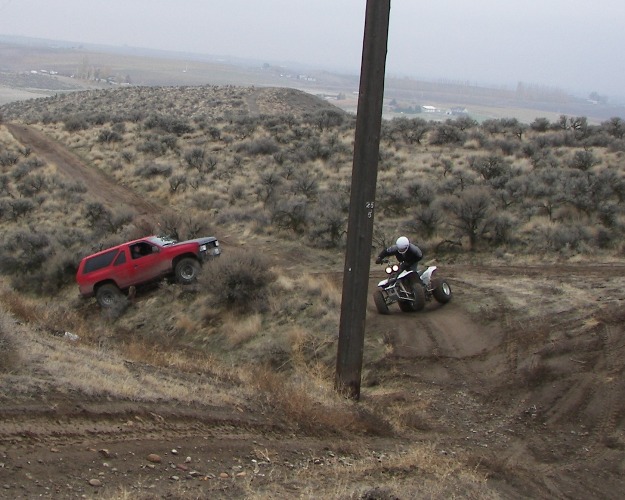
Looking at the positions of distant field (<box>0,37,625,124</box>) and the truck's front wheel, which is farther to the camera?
distant field (<box>0,37,625,124</box>)

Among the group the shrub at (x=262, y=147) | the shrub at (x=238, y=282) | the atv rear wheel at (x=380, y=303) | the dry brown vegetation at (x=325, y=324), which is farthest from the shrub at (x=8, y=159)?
the atv rear wheel at (x=380, y=303)

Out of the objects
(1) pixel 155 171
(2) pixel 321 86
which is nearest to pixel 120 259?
(1) pixel 155 171

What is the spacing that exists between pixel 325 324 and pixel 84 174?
23.6m

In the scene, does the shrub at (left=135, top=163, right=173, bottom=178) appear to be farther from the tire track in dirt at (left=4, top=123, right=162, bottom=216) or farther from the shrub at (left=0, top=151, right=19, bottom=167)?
the shrub at (left=0, top=151, right=19, bottom=167)

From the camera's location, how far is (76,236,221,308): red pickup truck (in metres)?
17.3

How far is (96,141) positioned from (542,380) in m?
36.8

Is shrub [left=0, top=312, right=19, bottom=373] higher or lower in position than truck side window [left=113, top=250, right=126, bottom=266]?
higher

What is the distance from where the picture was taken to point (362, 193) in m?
9.64

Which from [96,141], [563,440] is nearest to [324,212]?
[563,440]

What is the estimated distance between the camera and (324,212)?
2061 centimetres

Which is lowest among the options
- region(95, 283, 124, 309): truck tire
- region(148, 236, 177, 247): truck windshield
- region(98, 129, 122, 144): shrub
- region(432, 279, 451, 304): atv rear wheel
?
region(95, 283, 124, 309): truck tire

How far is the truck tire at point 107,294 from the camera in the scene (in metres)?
17.3

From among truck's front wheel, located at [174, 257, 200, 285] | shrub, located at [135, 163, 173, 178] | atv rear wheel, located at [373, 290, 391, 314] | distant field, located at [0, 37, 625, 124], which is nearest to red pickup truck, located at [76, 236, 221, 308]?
truck's front wheel, located at [174, 257, 200, 285]

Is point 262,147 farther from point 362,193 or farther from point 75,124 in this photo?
point 362,193
